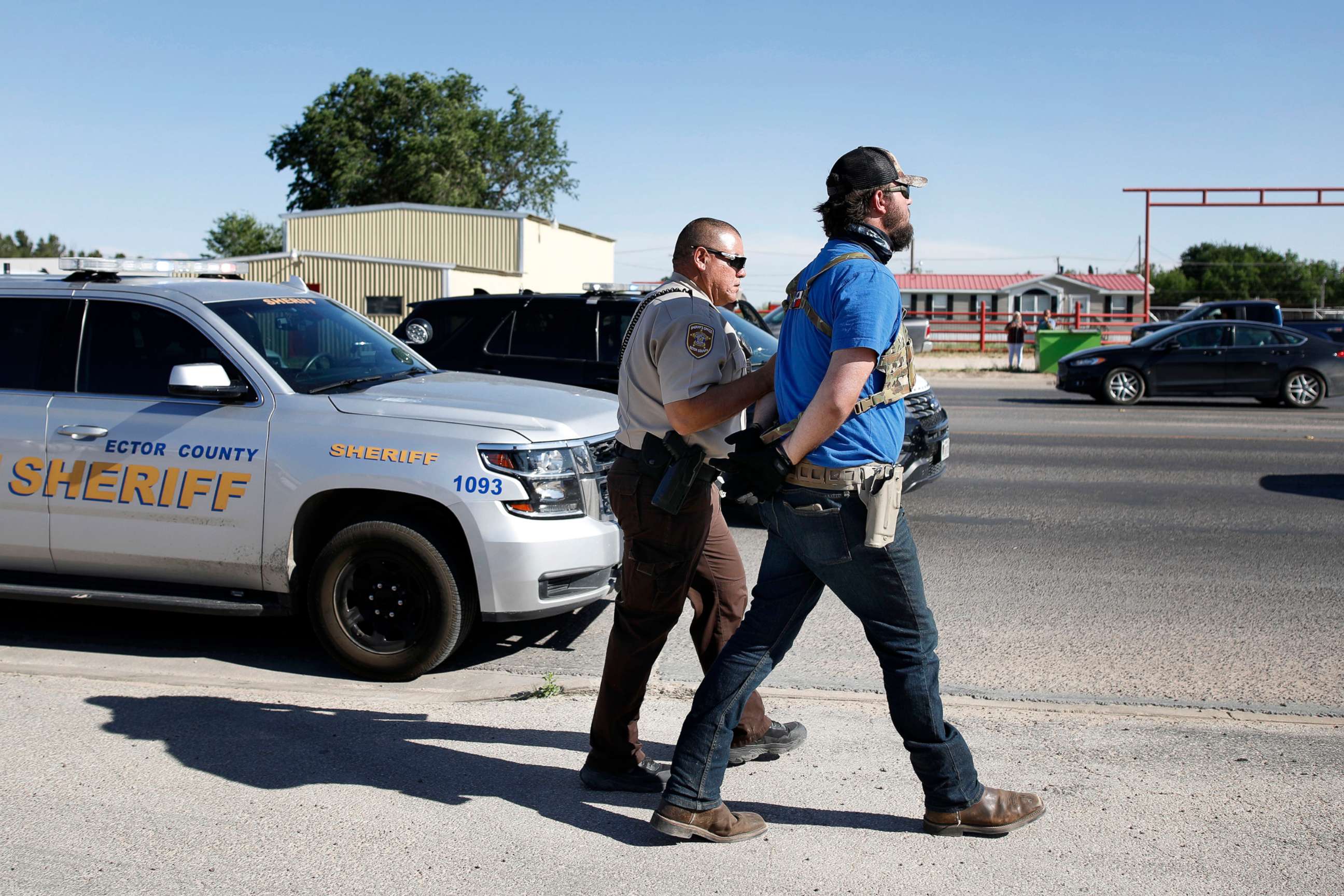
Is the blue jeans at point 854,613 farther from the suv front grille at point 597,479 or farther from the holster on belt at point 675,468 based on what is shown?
the suv front grille at point 597,479

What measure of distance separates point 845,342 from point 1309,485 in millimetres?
9594

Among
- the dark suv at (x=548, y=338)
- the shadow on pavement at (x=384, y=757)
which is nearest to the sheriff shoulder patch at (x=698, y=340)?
the shadow on pavement at (x=384, y=757)

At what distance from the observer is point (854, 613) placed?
3.58m

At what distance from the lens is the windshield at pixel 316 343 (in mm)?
5594

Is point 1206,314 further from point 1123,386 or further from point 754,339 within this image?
point 754,339

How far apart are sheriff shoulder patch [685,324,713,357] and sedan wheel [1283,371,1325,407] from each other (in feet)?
63.3

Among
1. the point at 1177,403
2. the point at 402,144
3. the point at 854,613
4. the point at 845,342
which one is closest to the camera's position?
the point at 845,342

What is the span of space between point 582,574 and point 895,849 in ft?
6.66

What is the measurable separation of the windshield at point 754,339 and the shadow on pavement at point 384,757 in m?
4.88

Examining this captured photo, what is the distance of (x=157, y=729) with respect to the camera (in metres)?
4.60

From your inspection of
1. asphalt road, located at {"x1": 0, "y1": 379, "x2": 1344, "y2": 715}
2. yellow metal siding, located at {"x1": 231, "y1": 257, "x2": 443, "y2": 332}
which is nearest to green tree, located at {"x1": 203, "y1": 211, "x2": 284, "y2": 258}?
yellow metal siding, located at {"x1": 231, "y1": 257, "x2": 443, "y2": 332}

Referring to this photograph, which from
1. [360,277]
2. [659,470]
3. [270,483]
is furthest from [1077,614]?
[360,277]

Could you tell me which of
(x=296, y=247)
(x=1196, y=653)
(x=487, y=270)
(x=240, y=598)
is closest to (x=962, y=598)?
(x=1196, y=653)

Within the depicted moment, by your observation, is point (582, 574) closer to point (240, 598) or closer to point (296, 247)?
point (240, 598)
